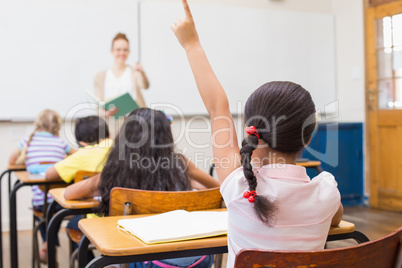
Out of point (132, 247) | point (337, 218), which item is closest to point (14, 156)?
point (132, 247)

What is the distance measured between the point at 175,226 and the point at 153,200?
0.29 m

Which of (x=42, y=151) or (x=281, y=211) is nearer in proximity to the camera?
(x=281, y=211)

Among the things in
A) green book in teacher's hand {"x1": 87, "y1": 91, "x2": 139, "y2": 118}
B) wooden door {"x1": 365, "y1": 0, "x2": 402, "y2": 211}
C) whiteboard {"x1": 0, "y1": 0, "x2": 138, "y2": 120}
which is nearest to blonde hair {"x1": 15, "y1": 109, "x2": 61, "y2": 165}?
green book in teacher's hand {"x1": 87, "y1": 91, "x2": 139, "y2": 118}

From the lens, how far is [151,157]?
1.86m

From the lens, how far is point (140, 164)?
72.4 inches

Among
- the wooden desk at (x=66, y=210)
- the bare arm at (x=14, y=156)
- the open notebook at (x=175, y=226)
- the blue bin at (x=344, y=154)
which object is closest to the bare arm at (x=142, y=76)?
the bare arm at (x=14, y=156)

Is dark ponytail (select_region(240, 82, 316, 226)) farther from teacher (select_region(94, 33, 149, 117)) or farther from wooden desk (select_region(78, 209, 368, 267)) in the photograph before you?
teacher (select_region(94, 33, 149, 117))

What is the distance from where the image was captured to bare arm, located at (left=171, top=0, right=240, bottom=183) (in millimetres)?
1071

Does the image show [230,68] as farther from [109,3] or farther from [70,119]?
[70,119]

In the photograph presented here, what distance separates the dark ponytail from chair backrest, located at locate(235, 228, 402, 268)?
14cm

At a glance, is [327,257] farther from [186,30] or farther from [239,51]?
[239,51]

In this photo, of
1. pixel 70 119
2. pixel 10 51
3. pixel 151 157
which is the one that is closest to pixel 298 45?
pixel 70 119

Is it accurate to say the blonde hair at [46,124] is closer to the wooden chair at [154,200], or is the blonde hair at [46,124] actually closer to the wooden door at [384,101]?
the wooden chair at [154,200]

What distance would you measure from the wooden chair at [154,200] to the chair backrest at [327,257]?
637mm
